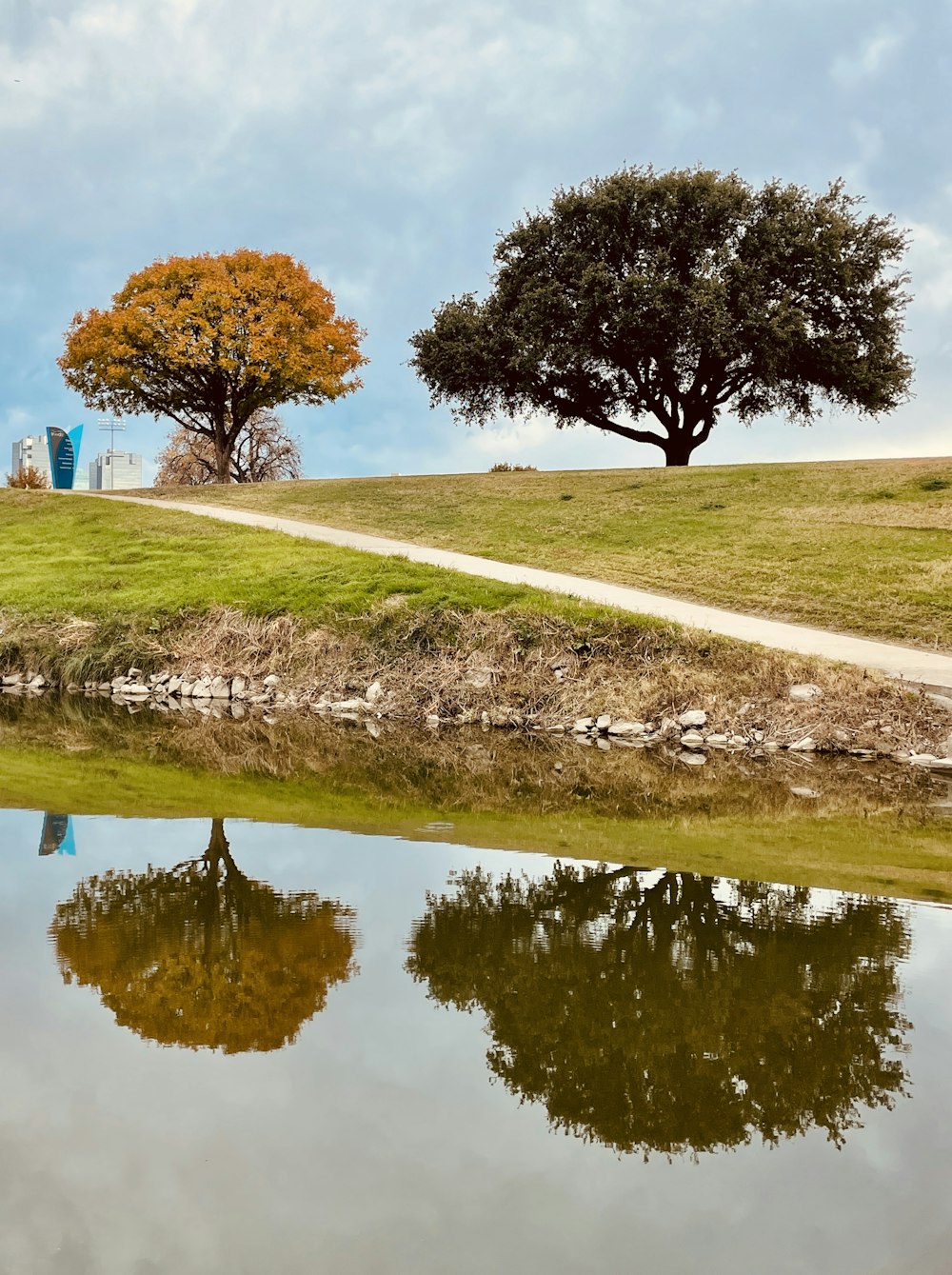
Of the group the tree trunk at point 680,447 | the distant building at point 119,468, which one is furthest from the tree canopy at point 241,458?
the tree trunk at point 680,447

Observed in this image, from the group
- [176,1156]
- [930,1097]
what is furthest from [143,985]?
[930,1097]

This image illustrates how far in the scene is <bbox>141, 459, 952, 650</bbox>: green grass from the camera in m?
18.1

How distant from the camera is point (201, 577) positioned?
1991cm

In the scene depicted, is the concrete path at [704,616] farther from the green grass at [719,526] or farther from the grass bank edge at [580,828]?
the grass bank edge at [580,828]

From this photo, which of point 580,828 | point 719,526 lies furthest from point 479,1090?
point 719,526

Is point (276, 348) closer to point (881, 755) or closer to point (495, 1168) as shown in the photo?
point (881, 755)

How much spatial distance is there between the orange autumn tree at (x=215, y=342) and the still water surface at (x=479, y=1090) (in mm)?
33604

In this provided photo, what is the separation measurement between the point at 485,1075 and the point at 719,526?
22265mm

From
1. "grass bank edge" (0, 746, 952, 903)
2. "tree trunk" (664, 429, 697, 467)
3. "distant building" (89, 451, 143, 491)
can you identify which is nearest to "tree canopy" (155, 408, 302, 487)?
"distant building" (89, 451, 143, 491)

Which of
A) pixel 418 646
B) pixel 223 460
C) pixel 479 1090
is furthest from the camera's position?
pixel 223 460

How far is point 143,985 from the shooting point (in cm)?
425

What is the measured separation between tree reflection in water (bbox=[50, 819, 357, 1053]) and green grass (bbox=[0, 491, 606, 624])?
381 inches

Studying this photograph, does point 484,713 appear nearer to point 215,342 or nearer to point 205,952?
point 205,952

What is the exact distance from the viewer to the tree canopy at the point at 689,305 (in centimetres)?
3344
